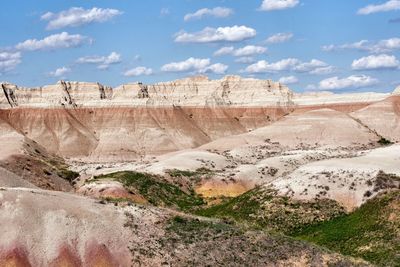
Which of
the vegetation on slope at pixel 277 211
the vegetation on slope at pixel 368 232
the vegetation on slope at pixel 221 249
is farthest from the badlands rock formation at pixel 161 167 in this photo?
the vegetation on slope at pixel 368 232

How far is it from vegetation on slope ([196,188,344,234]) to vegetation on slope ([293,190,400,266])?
140 cm

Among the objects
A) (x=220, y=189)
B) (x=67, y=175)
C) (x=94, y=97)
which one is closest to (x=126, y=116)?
(x=94, y=97)

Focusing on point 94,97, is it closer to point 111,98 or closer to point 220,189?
point 111,98

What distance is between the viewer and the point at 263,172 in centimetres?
8244

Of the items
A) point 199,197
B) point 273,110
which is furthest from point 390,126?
point 199,197

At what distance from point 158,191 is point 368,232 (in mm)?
30666

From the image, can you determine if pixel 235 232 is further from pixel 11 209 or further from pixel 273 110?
pixel 273 110

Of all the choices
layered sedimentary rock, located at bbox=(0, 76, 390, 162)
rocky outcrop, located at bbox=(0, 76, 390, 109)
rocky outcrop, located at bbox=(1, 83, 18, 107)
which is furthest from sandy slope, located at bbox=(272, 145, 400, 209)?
rocky outcrop, located at bbox=(1, 83, 18, 107)

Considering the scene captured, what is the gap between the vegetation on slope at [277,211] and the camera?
5572 centimetres

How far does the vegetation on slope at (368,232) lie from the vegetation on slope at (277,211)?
1397mm

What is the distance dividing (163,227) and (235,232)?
415 cm

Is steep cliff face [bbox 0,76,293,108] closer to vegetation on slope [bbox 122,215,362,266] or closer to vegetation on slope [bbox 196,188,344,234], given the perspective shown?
vegetation on slope [bbox 196,188,344,234]

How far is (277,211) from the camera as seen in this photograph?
5797 cm

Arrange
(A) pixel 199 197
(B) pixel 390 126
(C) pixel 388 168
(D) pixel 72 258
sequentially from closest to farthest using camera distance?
(D) pixel 72 258 < (C) pixel 388 168 < (A) pixel 199 197 < (B) pixel 390 126
